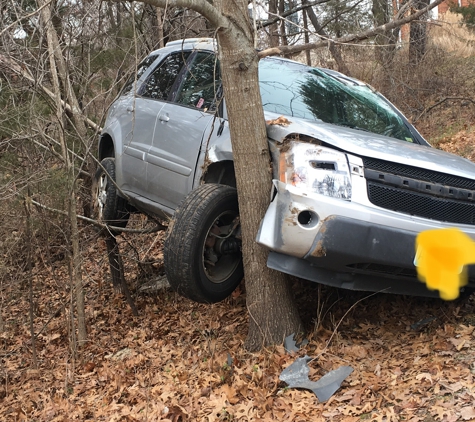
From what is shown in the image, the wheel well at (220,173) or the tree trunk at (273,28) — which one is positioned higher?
the tree trunk at (273,28)

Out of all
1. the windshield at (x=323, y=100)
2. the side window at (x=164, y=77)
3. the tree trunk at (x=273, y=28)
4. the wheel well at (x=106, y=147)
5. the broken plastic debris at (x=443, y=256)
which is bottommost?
the broken plastic debris at (x=443, y=256)

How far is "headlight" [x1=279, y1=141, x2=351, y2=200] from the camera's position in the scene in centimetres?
367

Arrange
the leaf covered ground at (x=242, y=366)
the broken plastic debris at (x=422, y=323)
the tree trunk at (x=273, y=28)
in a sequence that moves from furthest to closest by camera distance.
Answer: the tree trunk at (x=273, y=28) → the broken plastic debris at (x=422, y=323) → the leaf covered ground at (x=242, y=366)

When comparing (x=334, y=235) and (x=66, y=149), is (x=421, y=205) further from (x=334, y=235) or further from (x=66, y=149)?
(x=66, y=149)

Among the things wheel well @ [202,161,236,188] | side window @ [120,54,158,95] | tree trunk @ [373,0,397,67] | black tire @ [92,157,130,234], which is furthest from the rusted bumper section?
tree trunk @ [373,0,397,67]

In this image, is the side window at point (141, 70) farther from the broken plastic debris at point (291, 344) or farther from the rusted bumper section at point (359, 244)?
the rusted bumper section at point (359, 244)

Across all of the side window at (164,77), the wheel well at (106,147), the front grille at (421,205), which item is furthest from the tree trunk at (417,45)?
the front grille at (421,205)

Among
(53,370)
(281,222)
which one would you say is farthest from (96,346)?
(281,222)

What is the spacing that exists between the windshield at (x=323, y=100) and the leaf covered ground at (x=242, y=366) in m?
1.57

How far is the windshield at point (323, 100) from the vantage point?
495 cm

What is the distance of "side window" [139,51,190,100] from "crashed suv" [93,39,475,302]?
25mm

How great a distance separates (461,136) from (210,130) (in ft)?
22.0

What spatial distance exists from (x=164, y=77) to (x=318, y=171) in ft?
9.80

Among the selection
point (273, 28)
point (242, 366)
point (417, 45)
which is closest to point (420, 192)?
point (242, 366)
